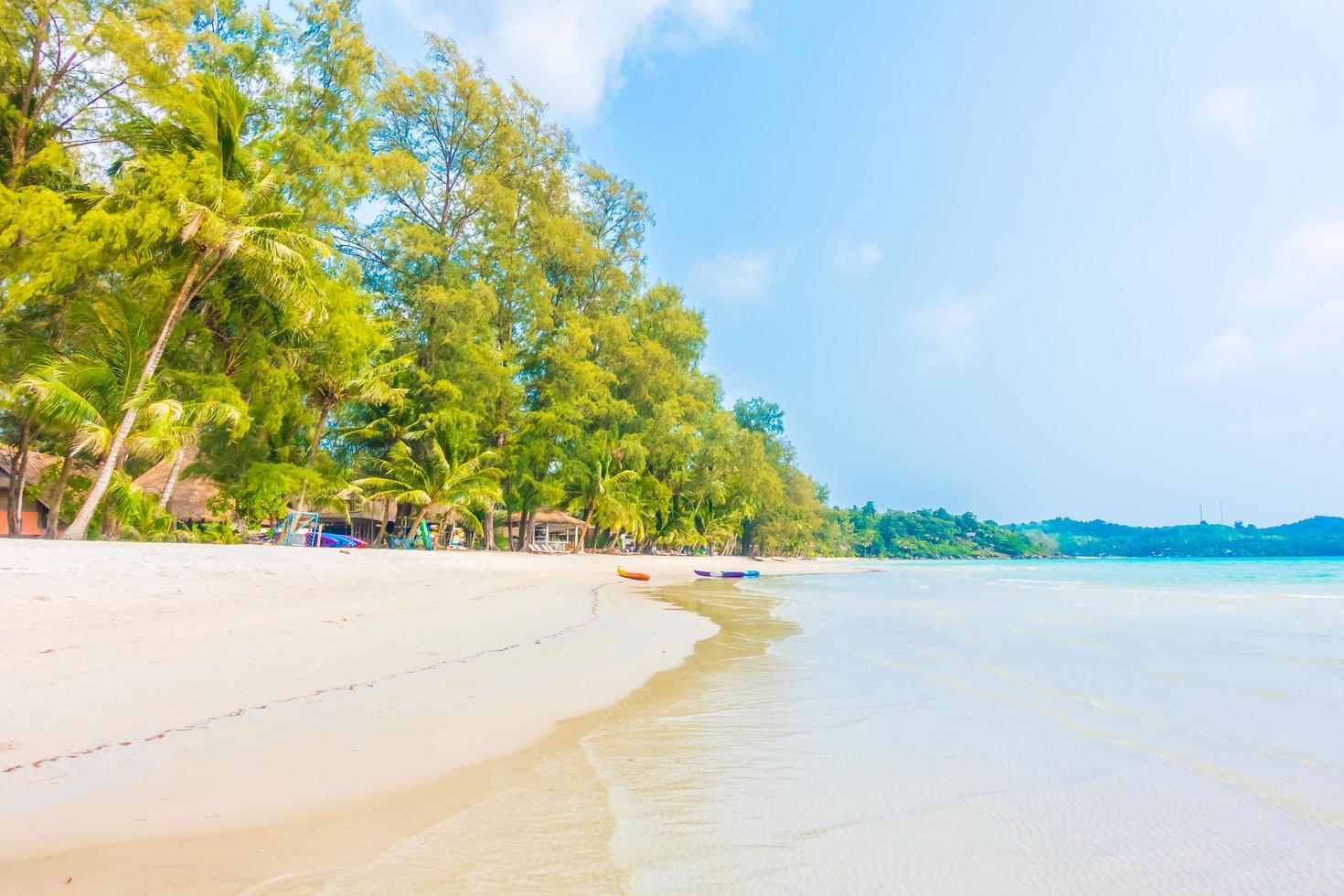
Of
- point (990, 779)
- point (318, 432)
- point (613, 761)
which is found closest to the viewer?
point (990, 779)

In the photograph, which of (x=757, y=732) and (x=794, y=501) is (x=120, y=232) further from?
(x=794, y=501)

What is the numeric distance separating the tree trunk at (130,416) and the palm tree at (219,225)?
0.06ft

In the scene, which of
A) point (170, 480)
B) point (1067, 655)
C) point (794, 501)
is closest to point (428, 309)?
point (170, 480)

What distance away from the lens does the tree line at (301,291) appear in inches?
494

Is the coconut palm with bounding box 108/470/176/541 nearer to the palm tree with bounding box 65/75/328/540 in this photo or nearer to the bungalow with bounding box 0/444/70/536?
the palm tree with bounding box 65/75/328/540

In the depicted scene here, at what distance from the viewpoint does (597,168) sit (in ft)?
107

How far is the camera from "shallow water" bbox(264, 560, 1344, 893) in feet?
7.57

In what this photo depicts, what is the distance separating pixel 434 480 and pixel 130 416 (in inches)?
469

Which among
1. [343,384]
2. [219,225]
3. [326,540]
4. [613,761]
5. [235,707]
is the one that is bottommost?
[613,761]

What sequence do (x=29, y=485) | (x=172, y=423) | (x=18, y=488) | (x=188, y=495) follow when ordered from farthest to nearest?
(x=188, y=495) → (x=29, y=485) → (x=18, y=488) → (x=172, y=423)

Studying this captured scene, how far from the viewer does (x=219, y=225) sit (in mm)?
12719

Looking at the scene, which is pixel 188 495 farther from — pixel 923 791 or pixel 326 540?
pixel 923 791

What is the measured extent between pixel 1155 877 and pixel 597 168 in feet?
112

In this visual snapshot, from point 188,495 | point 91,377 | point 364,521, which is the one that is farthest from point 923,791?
point 364,521
